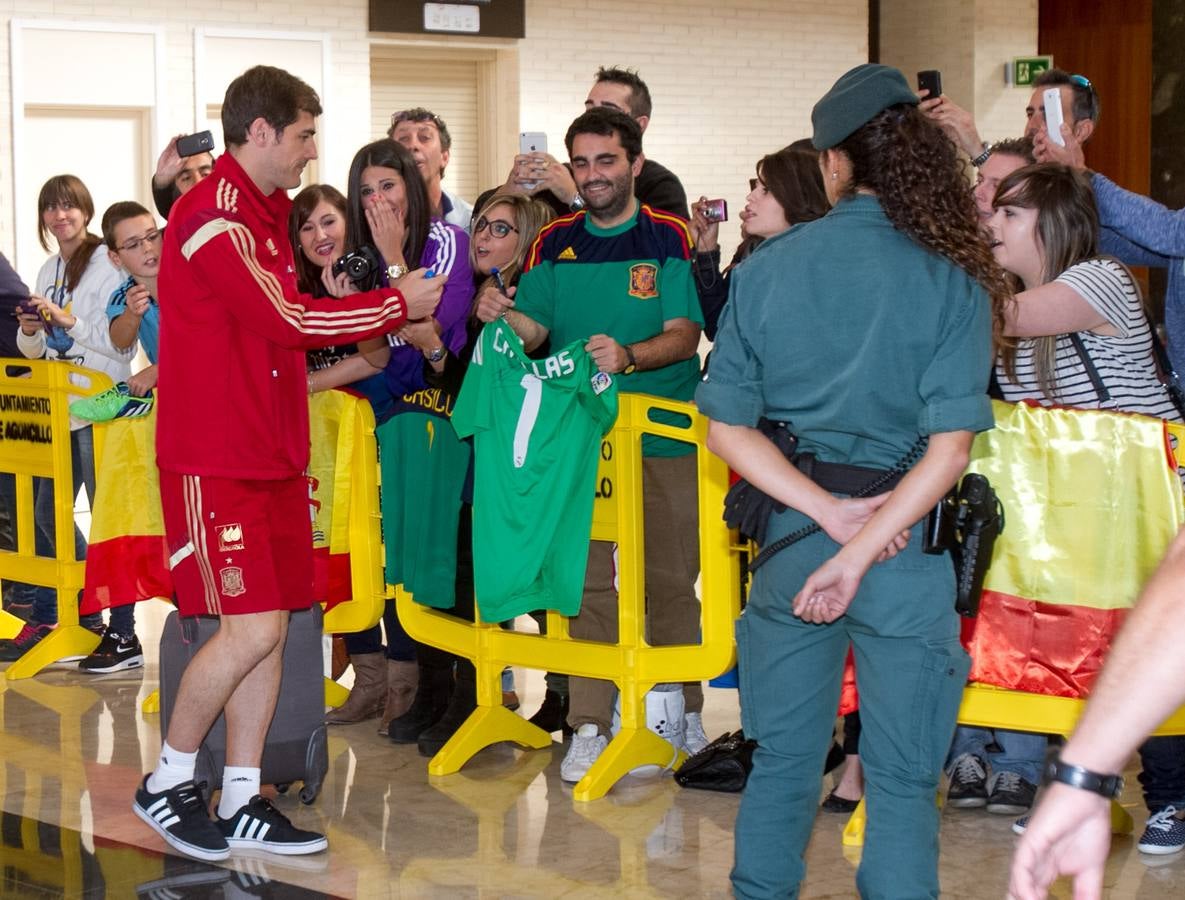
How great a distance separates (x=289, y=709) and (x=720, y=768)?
50.3 inches

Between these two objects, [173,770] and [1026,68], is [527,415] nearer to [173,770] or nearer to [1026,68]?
[173,770]

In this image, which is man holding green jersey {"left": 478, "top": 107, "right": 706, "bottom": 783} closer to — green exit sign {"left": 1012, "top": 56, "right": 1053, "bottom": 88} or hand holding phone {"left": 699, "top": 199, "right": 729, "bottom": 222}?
hand holding phone {"left": 699, "top": 199, "right": 729, "bottom": 222}

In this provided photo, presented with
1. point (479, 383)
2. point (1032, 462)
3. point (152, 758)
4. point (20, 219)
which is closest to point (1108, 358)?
point (1032, 462)

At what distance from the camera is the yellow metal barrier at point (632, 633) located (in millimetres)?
4660

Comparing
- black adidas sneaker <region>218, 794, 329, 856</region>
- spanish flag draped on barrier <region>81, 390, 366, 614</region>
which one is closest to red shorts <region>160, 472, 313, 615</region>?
black adidas sneaker <region>218, 794, 329, 856</region>

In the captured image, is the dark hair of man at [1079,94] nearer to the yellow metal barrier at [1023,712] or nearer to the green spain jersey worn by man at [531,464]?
the green spain jersey worn by man at [531,464]

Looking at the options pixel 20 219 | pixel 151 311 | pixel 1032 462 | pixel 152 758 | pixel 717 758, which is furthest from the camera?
pixel 20 219

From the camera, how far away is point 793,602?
2920 mm

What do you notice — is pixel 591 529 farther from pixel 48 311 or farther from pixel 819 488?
pixel 48 311

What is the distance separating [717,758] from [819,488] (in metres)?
1.99

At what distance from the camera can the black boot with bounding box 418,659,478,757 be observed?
509 cm

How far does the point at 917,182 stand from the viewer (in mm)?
2887

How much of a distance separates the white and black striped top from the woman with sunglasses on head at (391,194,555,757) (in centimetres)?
178

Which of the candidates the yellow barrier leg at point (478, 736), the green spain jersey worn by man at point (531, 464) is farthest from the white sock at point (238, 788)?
the green spain jersey worn by man at point (531, 464)
